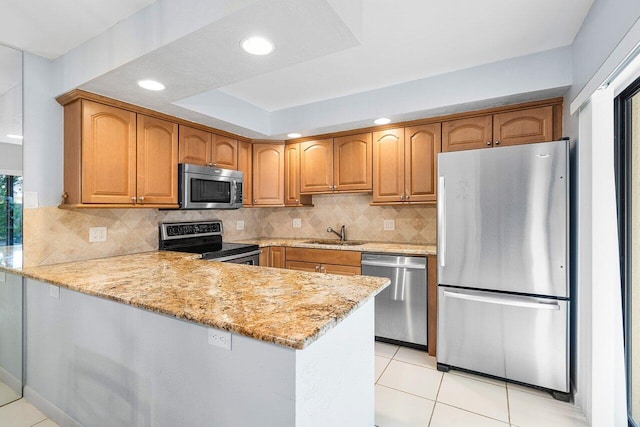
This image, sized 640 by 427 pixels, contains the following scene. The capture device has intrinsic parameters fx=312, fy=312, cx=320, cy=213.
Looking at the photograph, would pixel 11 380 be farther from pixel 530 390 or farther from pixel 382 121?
pixel 530 390

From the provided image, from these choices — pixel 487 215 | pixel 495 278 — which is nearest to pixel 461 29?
pixel 487 215

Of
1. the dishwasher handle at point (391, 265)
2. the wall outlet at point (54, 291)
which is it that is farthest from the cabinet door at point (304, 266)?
the wall outlet at point (54, 291)

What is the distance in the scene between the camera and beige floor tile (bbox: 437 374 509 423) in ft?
6.38

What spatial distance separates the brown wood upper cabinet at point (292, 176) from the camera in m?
3.62

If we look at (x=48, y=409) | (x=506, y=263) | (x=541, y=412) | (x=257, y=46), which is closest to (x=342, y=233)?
(x=506, y=263)

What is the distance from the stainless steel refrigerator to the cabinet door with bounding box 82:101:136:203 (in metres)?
2.41

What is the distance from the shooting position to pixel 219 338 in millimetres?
1127

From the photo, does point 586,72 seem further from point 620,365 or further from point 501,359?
point 501,359

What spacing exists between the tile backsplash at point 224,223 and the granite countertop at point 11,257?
6cm

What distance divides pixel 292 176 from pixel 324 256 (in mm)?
1073

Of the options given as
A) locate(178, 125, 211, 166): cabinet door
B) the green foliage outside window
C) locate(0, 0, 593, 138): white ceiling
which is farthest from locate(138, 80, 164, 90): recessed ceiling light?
the green foliage outside window

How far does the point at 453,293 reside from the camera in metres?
2.37

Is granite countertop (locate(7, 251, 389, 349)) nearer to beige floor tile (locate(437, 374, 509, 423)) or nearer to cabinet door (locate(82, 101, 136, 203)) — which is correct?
cabinet door (locate(82, 101, 136, 203))

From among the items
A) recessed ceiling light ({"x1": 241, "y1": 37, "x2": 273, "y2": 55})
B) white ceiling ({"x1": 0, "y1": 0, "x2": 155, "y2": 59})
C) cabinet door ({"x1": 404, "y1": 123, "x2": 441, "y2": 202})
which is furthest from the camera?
cabinet door ({"x1": 404, "y1": 123, "x2": 441, "y2": 202})
